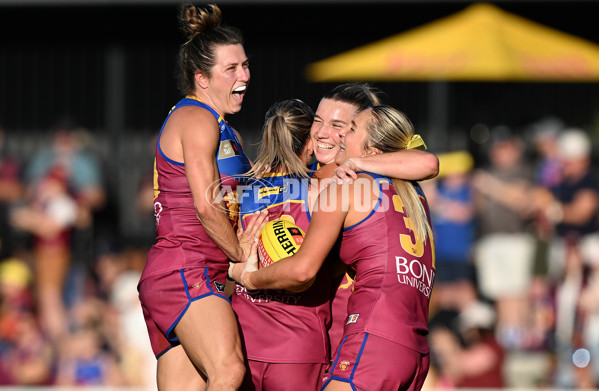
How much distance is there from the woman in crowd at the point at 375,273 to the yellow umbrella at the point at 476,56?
526cm

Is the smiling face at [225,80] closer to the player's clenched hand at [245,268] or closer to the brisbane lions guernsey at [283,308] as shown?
the brisbane lions guernsey at [283,308]

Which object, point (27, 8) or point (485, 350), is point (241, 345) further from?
point (27, 8)

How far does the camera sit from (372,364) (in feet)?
12.7

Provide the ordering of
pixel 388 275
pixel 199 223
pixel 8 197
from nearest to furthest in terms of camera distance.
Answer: pixel 388 275 → pixel 199 223 → pixel 8 197

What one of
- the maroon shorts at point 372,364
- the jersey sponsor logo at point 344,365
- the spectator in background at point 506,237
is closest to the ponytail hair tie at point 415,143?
the maroon shorts at point 372,364

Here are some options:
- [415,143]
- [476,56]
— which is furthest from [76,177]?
[415,143]

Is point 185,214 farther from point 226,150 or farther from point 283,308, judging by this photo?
point 283,308

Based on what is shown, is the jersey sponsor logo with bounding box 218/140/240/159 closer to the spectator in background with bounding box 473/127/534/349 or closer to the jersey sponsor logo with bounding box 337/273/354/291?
the jersey sponsor logo with bounding box 337/273/354/291

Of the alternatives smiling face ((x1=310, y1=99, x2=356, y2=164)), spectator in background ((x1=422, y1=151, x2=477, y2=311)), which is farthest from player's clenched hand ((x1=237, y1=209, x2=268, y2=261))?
spectator in background ((x1=422, y1=151, x2=477, y2=311))

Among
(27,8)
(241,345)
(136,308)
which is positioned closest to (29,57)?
(27,8)

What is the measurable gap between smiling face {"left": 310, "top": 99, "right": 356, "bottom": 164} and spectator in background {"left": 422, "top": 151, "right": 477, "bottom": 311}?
14.4 ft

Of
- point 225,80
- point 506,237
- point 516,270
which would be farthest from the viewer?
point 506,237

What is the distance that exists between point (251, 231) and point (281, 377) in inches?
28.8

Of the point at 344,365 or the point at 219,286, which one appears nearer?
the point at 344,365
